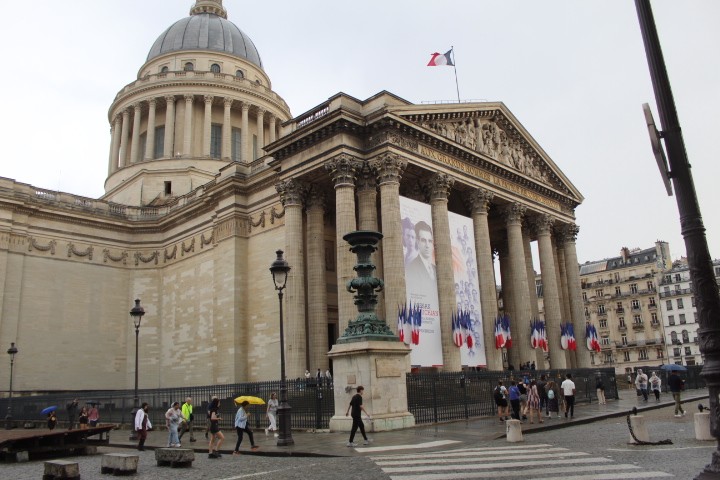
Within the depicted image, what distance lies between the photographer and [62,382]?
133 feet

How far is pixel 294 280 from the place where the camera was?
31734mm

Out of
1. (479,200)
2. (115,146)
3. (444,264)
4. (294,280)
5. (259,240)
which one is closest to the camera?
(444,264)

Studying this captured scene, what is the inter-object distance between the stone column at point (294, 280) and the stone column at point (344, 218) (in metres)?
2.64

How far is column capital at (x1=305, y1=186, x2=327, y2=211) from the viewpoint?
33594mm

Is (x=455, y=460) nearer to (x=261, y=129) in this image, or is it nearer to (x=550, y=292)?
(x=550, y=292)

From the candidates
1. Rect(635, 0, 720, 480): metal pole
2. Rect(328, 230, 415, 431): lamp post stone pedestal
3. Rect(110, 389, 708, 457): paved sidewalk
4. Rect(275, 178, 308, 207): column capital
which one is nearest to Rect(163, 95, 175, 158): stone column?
Rect(275, 178, 308, 207): column capital

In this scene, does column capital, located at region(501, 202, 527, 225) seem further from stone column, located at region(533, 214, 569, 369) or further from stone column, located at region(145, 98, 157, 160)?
stone column, located at region(145, 98, 157, 160)

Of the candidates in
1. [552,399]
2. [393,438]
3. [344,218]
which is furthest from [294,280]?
[393,438]

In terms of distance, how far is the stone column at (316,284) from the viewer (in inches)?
1234

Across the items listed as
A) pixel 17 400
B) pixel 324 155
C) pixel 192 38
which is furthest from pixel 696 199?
pixel 192 38

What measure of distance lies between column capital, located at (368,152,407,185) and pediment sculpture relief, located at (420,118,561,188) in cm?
297

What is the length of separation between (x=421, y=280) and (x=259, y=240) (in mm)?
11490

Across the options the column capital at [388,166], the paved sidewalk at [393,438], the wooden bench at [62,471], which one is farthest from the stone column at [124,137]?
the wooden bench at [62,471]

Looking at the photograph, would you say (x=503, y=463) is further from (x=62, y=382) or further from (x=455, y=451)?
(x=62, y=382)
